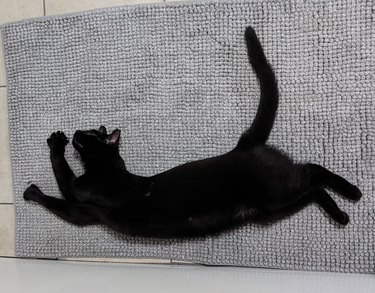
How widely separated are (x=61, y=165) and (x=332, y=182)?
0.78 metres

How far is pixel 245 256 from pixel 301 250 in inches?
6.3

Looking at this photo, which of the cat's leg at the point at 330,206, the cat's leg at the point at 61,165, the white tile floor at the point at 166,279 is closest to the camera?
the white tile floor at the point at 166,279

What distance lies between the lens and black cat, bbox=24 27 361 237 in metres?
1.11

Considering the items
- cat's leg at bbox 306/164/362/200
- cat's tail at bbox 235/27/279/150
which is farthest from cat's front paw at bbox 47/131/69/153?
cat's leg at bbox 306/164/362/200

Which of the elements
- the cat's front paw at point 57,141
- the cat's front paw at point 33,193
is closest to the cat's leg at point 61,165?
the cat's front paw at point 57,141

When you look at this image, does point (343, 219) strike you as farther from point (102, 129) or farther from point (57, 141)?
point (57, 141)

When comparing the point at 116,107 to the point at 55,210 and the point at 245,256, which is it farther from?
the point at 245,256

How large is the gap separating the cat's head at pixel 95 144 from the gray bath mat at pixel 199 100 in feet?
0.29

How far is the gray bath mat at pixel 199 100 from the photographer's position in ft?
4.04

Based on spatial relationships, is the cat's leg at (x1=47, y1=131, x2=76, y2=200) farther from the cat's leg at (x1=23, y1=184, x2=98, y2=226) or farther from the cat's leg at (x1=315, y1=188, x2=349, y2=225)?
the cat's leg at (x1=315, y1=188, x2=349, y2=225)

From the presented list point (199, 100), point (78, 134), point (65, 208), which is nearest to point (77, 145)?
point (78, 134)

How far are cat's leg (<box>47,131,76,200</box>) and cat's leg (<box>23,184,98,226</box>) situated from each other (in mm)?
30

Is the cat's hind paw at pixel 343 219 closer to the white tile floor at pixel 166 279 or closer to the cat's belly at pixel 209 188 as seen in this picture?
the white tile floor at pixel 166 279

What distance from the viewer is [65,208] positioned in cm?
134
